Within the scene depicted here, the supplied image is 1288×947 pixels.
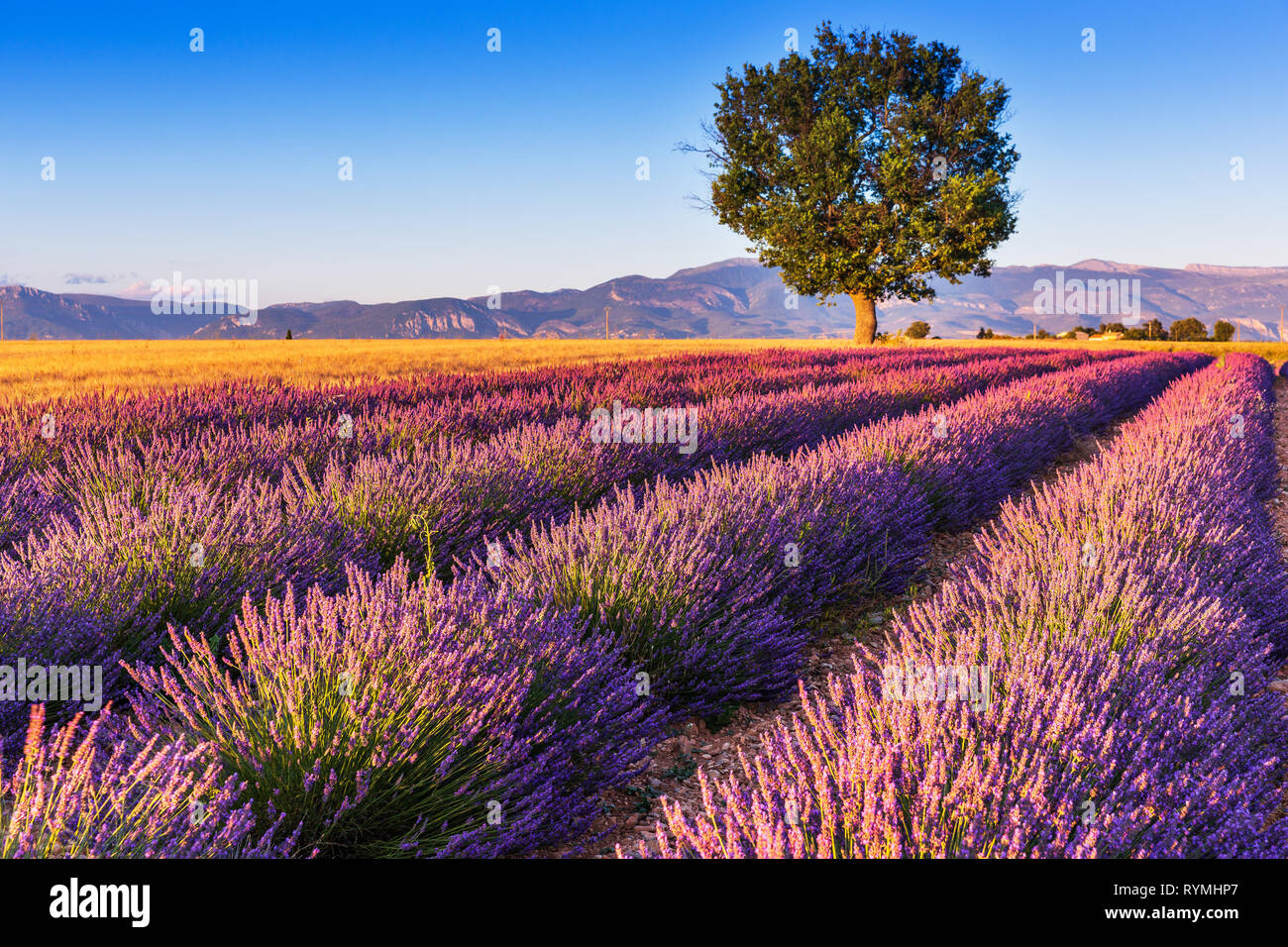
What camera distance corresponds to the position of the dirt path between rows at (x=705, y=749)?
1.87 m

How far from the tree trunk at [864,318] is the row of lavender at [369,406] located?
1952 centimetres

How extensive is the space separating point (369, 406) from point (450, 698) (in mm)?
5681

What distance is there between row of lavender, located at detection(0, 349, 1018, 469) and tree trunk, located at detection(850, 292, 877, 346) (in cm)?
1952

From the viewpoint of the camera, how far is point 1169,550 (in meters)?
2.69

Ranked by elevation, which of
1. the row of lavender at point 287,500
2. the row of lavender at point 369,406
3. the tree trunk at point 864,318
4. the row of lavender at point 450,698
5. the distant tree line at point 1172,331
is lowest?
the row of lavender at point 450,698

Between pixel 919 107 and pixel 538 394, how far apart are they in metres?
23.2

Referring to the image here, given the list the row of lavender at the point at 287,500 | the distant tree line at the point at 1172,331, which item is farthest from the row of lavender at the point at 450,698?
the distant tree line at the point at 1172,331

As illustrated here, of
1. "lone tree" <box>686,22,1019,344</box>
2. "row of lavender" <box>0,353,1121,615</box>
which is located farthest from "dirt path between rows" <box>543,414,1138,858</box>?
"lone tree" <box>686,22,1019,344</box>

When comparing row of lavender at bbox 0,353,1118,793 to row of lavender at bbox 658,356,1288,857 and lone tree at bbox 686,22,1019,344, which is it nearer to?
row of lavender at bbox 658,356,1288,857

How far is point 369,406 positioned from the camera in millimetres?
6809

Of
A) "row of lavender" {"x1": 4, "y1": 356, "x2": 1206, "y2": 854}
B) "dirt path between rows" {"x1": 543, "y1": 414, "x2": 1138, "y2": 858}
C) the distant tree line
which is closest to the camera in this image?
"row of lavender" {"x1": 4, "y1": 356, "x2": 1206, "y2": 854}

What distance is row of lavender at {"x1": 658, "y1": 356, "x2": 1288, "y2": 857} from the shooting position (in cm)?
122

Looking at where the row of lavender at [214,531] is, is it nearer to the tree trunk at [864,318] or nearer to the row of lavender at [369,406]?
the row of lavender at [369,406]

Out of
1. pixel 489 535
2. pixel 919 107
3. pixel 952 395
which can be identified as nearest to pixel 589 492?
pixel 489 535
